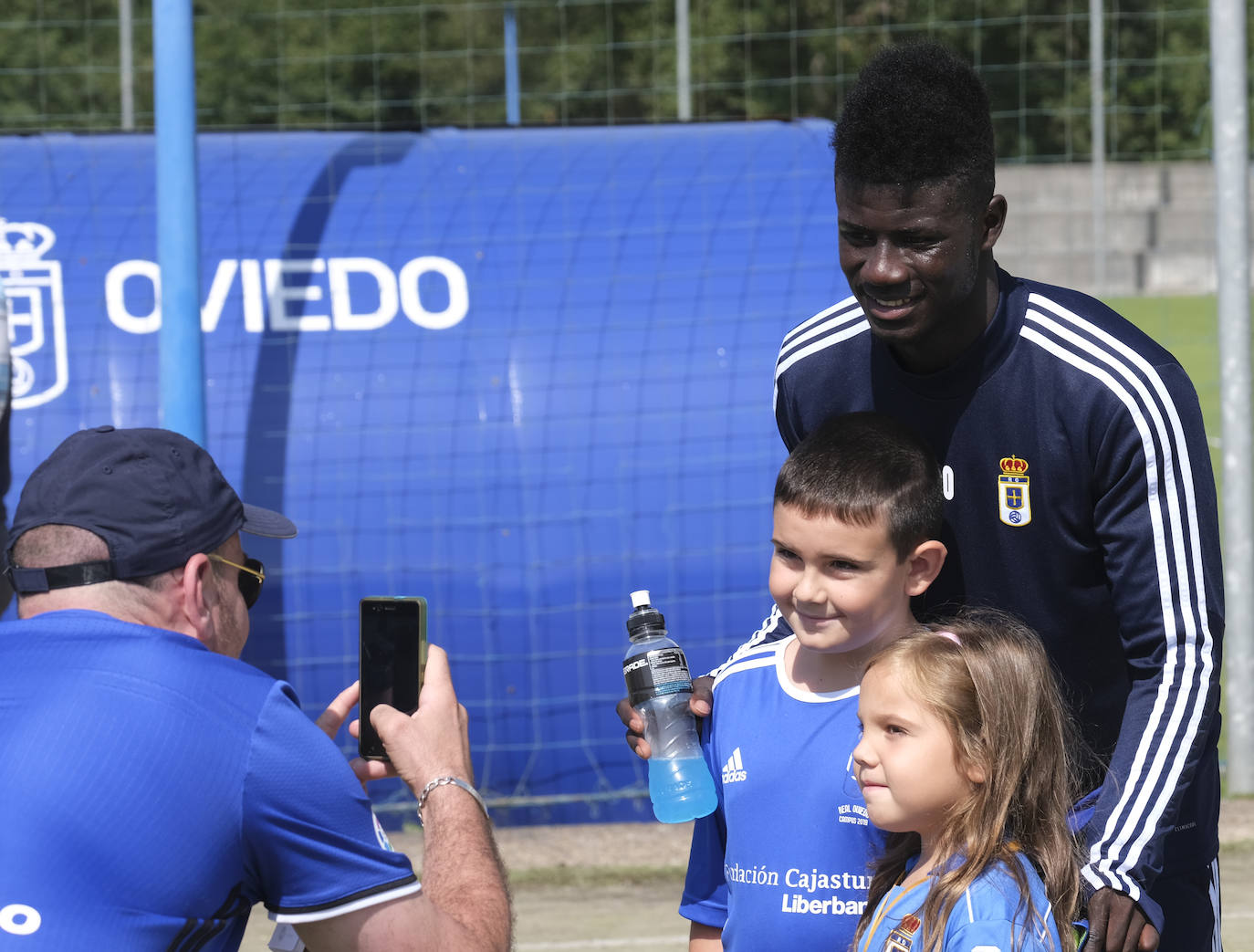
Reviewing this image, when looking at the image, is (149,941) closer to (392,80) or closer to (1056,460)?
(1056,460)

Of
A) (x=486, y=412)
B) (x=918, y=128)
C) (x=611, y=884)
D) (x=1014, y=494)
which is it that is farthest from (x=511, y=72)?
(x=1014, y=494)

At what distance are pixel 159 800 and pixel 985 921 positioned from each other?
114 cm

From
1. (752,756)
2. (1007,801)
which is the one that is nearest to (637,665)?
(752,756)

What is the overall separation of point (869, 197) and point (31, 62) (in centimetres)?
2860

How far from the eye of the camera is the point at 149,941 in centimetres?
202

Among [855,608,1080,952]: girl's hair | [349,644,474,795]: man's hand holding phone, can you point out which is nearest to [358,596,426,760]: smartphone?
[349,644,474,795]: man's hand holding phone

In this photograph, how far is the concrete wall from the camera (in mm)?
22250

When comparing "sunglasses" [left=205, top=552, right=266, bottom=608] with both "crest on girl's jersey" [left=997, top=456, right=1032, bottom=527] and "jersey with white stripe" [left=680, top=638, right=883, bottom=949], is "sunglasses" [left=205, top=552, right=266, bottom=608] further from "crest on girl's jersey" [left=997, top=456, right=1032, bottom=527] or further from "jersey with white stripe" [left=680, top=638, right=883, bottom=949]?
"crest on girl's jersey" [left=997, top=456, right=1032, bottom=527]

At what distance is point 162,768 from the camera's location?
6.66ft

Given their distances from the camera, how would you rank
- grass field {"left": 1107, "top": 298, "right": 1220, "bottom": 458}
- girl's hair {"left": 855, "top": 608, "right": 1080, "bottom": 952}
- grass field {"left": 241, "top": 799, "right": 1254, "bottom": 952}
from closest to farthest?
girl's hair {"left": 855, "top": 608, "right": 1080, "bottom": 952} → grass field {"left": 241, "top": 799, "right": 1254, "bottom": 952} → grass field {"left": 1107, "top": 298, "right": 1220, "bottom": 458}

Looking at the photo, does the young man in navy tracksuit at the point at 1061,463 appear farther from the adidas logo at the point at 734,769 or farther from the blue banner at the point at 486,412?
the blue banner at the point at 486,412

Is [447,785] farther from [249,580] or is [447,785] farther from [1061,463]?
[1061,463]

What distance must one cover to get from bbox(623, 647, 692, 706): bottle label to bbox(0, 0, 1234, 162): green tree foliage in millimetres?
21807

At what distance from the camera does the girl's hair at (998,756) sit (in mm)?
2230
